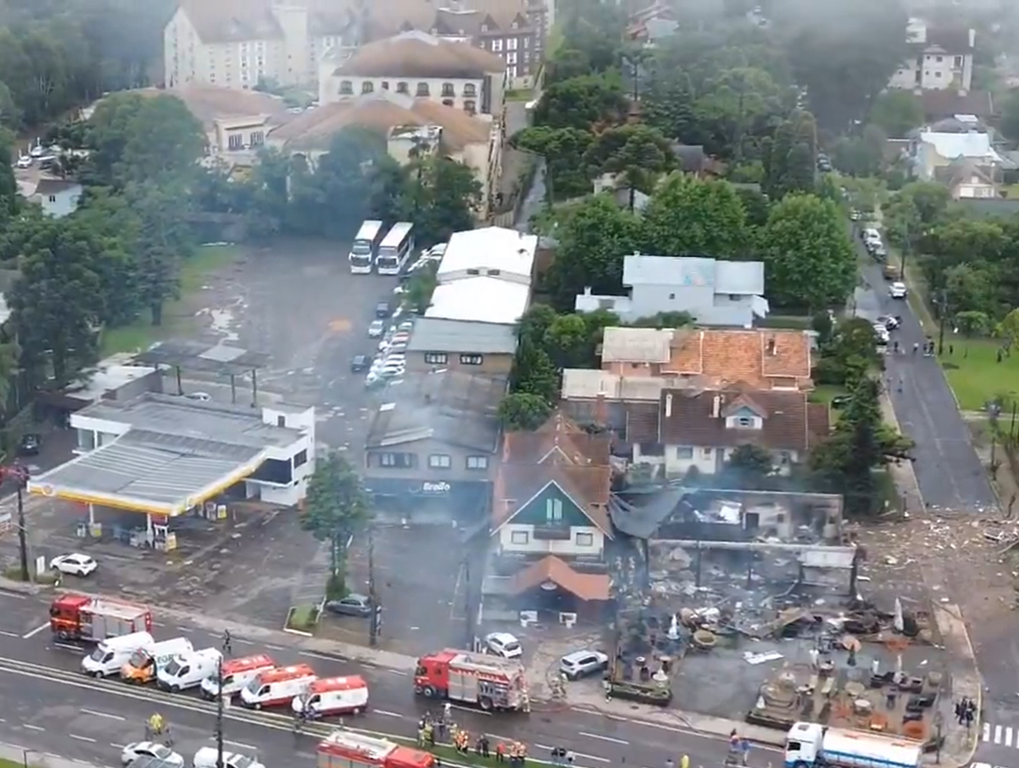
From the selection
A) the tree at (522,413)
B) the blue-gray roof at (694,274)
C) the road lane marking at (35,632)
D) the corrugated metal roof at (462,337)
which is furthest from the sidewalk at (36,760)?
the blue-gray roof at (694,274)

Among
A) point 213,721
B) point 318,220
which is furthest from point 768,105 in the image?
point 213,721

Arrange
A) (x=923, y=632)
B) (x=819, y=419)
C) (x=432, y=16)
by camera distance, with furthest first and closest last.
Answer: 1. (x=432, y=16)
2. (x=819, y=419)
3. (x=923, y=632)

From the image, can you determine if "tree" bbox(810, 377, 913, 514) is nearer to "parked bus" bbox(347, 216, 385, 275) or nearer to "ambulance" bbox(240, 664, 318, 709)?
"ambulance" bbox(240, 664, 318, 709)

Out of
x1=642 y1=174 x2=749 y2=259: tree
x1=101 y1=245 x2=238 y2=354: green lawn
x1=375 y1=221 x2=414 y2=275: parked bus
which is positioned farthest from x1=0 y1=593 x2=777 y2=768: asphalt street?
x1=375 y1=221 x2=414 y2=275: parked bus

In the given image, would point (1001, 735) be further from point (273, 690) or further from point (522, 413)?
point (522, 413)

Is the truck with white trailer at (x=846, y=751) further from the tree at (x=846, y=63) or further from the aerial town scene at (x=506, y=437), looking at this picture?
the tree at (x=846, y=63)

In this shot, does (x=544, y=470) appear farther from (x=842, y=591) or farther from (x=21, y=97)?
(x=21, y=97)
